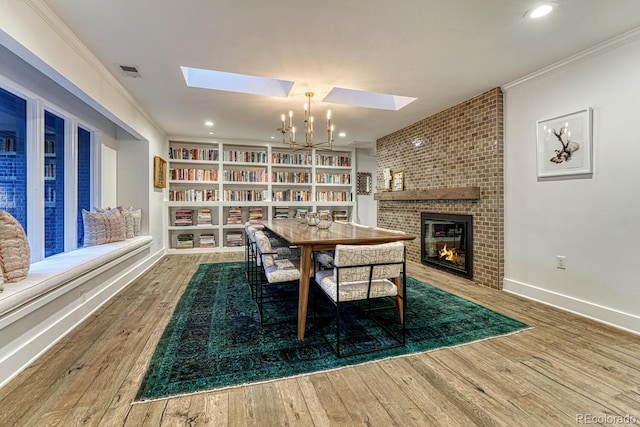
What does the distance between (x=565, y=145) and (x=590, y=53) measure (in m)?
0.78

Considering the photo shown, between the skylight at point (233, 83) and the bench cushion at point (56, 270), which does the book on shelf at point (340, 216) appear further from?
the bench cushion at point (56, 270)

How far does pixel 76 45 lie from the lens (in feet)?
7.43

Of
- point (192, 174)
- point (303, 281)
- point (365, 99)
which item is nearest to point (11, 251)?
point (303, 281)

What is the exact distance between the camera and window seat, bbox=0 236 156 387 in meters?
1.65

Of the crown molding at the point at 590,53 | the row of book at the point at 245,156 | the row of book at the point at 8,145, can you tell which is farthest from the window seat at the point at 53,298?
the crown molding at the point at 590,53

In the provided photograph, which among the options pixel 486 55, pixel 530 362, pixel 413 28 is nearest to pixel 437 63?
pixel 486 55

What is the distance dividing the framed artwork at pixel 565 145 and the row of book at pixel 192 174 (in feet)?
17.6

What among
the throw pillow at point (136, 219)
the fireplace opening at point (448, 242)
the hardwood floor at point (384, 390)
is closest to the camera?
the hardwood floor at point (384, 390)

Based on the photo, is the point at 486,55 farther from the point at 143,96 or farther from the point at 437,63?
the point at 143,96

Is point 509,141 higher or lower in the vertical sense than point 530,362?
higher

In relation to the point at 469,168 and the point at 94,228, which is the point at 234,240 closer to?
the point at 94,228

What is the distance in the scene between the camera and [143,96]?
11.4 feet

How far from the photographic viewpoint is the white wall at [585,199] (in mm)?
2260

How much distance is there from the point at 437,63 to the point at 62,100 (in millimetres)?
3715
